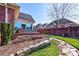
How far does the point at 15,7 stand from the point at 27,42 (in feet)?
1.78

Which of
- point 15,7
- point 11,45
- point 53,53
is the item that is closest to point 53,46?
point 53,53

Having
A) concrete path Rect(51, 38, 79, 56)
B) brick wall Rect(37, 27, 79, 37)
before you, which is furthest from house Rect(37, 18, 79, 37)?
concrete path Rect(51, 38, 79, 56)

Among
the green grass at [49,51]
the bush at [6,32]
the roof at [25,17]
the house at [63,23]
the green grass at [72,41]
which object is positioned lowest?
the green grass at [49,51]

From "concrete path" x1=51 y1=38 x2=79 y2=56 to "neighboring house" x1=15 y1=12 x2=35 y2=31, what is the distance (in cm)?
47

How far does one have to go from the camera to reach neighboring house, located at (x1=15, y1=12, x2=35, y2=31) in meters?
2.59

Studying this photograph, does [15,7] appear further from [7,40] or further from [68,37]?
[68,37]

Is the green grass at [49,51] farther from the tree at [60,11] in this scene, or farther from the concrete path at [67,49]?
the tree at [60,11]

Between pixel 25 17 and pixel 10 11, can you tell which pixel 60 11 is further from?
pixel 10 11

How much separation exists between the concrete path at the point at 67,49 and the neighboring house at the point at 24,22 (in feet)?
1.55

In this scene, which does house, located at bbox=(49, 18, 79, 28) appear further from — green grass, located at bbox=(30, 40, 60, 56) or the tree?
green grass, located at bbox=(30, 40, 60, 56)

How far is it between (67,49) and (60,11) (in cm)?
56

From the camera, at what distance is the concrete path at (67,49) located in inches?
98.5

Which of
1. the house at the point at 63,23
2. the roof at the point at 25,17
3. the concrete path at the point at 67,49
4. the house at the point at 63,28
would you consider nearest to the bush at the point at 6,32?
the roof at the point at 25,17

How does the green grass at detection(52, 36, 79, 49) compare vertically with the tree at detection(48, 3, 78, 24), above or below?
below
